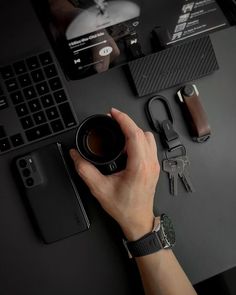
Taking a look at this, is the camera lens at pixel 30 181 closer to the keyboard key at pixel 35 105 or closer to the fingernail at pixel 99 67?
the keyboard key at pixel 35 105

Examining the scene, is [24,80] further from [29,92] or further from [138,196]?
[138,196]

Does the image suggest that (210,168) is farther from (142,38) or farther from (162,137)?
(142,38)

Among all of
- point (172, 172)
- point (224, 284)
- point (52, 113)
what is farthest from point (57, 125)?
point (224, 284)

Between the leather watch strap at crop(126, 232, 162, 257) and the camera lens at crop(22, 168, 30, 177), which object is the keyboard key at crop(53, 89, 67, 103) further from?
the leather watch strap at crop(126, 232, 162, 257)

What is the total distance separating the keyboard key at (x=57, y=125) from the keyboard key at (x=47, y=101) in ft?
0.10

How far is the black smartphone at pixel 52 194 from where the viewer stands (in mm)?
720

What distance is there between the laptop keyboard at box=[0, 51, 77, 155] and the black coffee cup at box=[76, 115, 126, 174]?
0.06m

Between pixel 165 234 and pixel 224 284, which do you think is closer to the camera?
pixel 165 234

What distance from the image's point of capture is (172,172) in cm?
75

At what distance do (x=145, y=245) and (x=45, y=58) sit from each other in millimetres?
378

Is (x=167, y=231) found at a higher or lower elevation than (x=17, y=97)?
lower

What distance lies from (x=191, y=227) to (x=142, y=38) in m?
0.36

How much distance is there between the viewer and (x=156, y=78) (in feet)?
2.52

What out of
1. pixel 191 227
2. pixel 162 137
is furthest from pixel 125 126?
pixel 191 227
